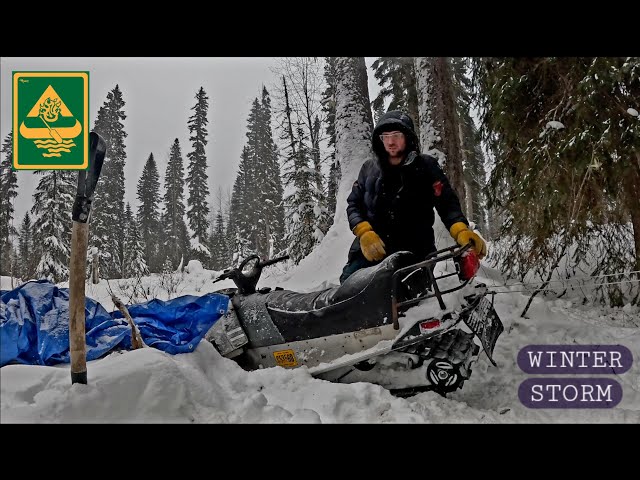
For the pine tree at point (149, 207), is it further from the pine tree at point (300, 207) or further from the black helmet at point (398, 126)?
the black helmet at point (398, 126)

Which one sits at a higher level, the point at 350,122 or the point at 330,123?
the point at 330,123

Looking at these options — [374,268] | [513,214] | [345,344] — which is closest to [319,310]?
[345,344]

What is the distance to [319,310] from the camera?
9.16 feet

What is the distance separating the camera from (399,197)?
3.33m

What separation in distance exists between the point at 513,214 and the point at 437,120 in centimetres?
177

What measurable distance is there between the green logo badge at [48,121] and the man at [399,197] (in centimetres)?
201

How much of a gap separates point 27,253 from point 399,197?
5727 millimetres

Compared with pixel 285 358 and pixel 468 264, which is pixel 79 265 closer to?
pixel 285 358

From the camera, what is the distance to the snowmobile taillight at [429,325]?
232 cm

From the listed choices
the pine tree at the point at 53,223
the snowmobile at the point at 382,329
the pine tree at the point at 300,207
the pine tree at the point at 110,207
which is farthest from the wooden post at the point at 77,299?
the pine tree at the point at 110,207

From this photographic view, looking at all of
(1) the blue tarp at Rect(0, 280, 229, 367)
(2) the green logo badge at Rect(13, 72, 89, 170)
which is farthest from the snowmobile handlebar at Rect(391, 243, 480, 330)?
(2) the green logo badge at Rect(13, 72, 89, 170)

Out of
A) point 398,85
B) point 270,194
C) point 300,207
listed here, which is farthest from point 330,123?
point 270,194

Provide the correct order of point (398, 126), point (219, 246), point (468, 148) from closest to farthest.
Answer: point (398, 126) < point (468, 148) < point (219, 246)
